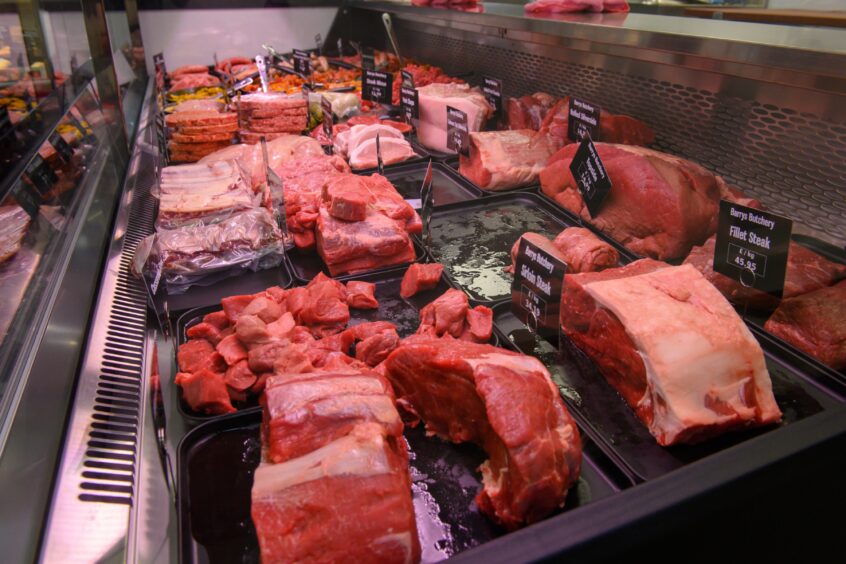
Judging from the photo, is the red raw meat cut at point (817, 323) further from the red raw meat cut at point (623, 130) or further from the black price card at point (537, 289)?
the red raw meat cut at point (623, 130)

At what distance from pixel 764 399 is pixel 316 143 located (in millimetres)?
2947

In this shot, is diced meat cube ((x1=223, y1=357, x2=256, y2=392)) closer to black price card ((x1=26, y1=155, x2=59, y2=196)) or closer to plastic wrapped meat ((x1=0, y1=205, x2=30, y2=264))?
plastic wrapped meat ((x1=0, y1=205, x2=30, y2=264))

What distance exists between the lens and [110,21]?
4.46 m

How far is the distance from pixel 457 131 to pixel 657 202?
60.6 inches

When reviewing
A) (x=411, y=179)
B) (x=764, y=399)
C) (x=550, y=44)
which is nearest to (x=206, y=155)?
(x=411, y=179)

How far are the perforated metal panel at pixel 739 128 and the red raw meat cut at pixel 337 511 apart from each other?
198 cm

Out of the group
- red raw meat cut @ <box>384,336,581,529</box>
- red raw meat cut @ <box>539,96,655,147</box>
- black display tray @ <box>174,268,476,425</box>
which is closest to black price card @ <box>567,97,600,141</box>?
red raw meat cut @ <box>539,96,655,147</box>

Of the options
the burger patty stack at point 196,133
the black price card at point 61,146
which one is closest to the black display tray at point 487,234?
the black price card at point 61,146

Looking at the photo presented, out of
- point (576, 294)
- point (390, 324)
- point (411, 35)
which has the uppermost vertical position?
point (411, 35)

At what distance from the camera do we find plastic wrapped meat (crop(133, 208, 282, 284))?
2420 mm

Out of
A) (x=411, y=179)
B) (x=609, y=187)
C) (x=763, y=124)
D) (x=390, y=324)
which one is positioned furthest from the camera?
(x=411, y=179)

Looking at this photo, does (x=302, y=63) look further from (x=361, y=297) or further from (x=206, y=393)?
(x=206, y=393)

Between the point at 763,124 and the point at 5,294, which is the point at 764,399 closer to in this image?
the point at 763,124

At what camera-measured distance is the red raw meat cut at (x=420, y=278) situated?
2.36m
